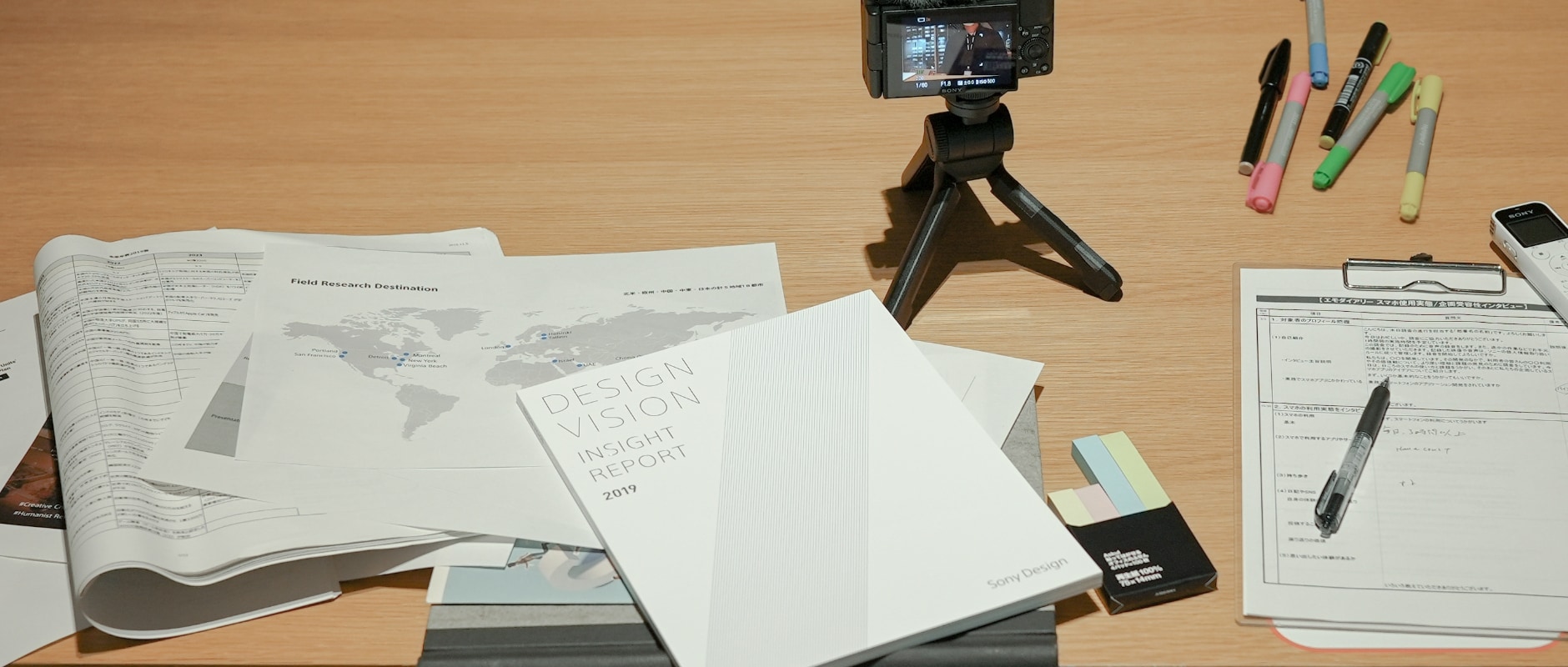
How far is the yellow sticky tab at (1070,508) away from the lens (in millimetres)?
610

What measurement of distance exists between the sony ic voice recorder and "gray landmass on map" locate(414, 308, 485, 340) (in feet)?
2.23

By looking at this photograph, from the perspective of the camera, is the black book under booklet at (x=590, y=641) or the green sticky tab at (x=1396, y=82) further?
the green sticky tab at (x=1396, y=82)

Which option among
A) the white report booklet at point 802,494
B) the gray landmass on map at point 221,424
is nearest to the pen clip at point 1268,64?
the white report booklet at point 802,494

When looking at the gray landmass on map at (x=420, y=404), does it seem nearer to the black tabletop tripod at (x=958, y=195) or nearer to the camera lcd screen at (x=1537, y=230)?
the black tabletop tripod at (x=958, y=195)

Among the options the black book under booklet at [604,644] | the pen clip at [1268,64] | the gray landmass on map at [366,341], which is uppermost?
the pen clip at [1268,64]

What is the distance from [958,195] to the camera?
0.75 m

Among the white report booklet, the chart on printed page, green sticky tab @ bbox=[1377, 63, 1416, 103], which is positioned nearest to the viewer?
the white report booklet

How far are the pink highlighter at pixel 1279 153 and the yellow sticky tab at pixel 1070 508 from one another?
1.02 feet

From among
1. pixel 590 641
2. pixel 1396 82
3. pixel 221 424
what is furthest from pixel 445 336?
pixel 1396 82

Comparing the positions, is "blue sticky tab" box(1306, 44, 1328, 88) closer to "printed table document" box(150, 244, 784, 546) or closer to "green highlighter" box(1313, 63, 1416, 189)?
"green highlighter" box(1313, 63, 1416, 189)

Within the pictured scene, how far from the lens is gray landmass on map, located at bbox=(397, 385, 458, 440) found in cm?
66

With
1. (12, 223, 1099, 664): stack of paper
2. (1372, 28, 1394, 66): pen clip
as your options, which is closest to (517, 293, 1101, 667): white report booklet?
(12, 223, 1099, 664): stack of paper

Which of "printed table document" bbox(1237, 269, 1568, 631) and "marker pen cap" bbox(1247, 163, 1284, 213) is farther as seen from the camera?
"marker pen cap" bbox(1247, 163, 1284, 213)

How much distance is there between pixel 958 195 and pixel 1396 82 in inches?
15.6
